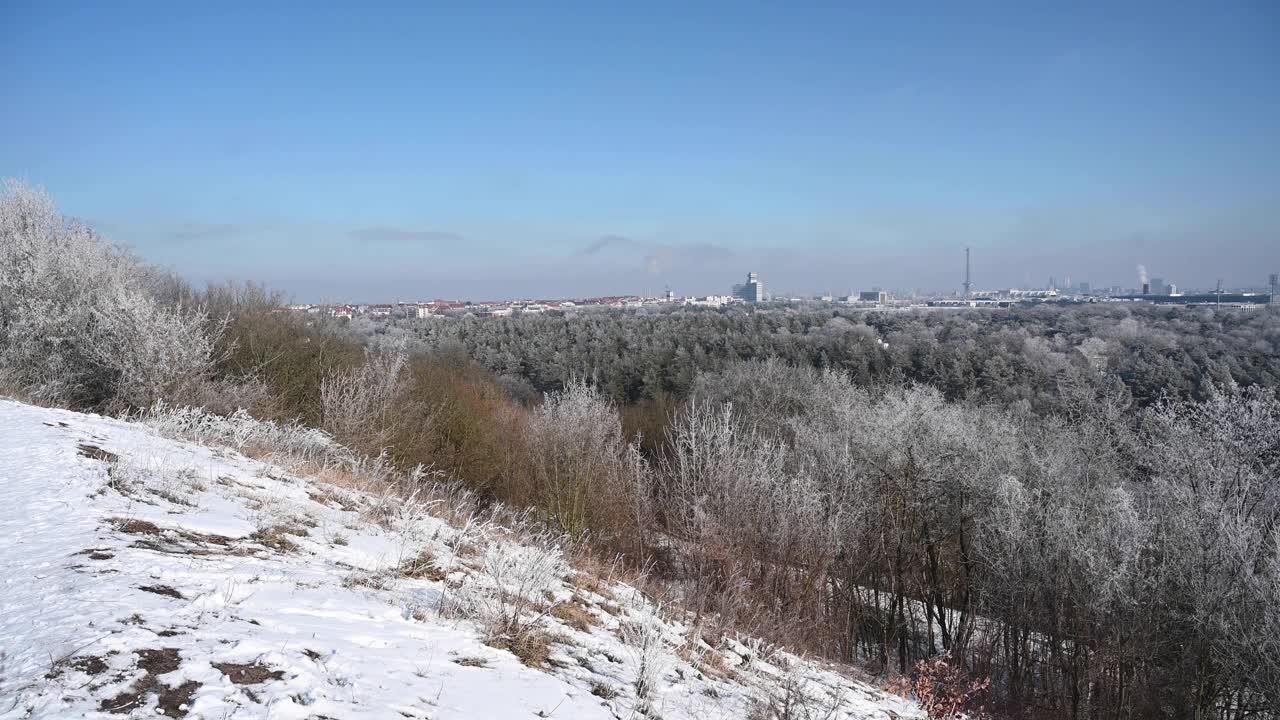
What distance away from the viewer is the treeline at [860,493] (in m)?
12.1

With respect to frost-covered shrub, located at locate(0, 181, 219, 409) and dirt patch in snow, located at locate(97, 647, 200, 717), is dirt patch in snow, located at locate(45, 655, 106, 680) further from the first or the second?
frost-covered shrub, located at locate(0, 181, 219, 409)

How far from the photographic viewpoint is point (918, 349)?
5075 centimetres

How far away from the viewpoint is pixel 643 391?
168 ft

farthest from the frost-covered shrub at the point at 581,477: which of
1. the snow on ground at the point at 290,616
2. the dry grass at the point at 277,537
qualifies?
the dry grass at the point at 277,537

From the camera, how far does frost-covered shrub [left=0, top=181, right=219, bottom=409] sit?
38.0 ft

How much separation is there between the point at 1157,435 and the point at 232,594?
73.9 feet

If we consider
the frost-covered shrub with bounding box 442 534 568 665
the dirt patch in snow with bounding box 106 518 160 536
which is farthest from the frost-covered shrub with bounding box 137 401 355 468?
the frost-covered shrub with bounding box 442 534 568 665

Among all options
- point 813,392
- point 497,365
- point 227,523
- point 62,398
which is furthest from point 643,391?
point 227,523

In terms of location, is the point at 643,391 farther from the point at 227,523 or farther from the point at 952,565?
the point at 227,523

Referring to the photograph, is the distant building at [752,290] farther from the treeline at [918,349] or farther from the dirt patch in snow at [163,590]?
the dirt patch in snow at [163,590]

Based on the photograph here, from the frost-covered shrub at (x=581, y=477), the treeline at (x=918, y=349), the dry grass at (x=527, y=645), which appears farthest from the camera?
the treeline at (x=918, y=349)

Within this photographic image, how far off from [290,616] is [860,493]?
54.1ft

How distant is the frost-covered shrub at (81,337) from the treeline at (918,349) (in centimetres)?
1954

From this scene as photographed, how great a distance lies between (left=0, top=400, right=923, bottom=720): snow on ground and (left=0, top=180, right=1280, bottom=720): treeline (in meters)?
2.11
